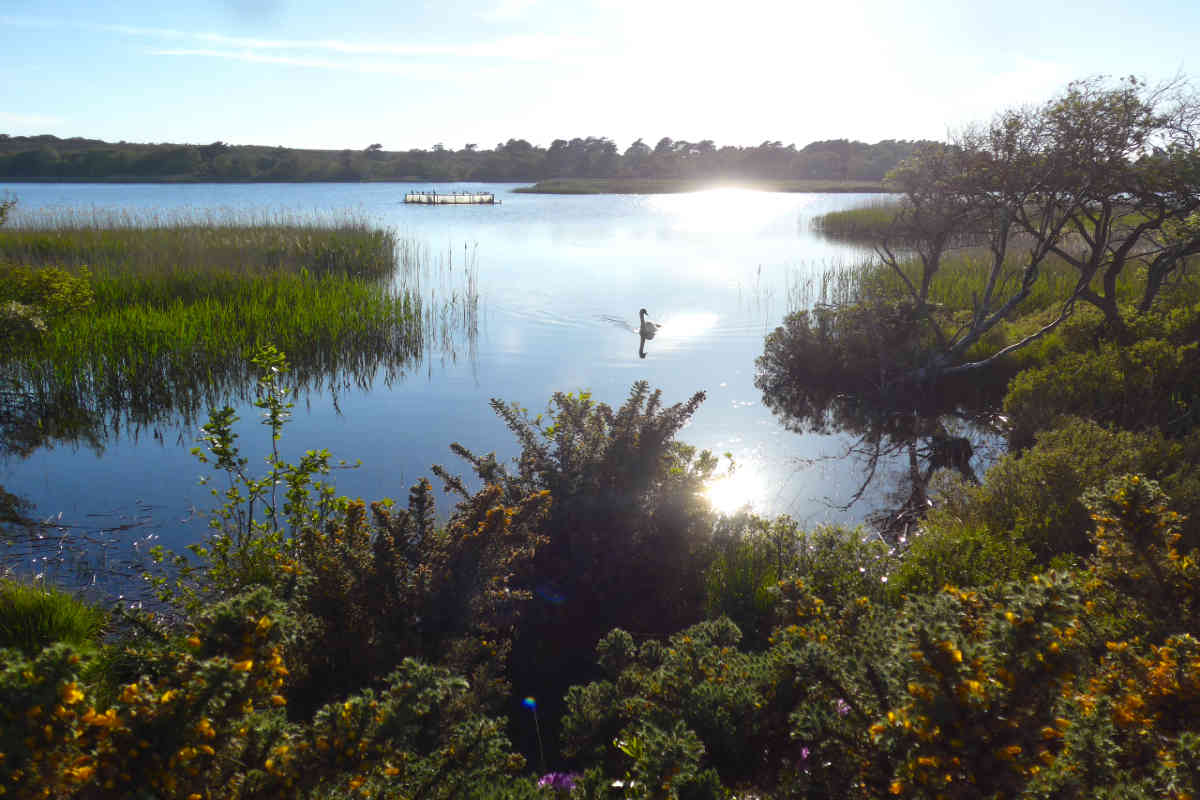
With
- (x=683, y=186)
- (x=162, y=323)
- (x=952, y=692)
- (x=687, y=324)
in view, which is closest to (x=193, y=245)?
(x=162, y=323)

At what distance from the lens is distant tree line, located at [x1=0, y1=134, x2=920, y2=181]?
81125 mm

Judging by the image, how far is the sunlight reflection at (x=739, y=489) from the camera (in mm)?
7156

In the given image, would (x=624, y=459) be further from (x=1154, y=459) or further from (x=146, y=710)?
(x=1154, y=459)

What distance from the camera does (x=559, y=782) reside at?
2994 mm

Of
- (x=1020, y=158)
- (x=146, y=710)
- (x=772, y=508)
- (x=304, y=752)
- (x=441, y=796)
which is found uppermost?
(x=1020, y=158)

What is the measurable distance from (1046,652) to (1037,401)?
7.43 meters

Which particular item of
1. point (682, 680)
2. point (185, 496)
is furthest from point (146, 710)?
point (185, 496)

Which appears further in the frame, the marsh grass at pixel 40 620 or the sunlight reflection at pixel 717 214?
the sunlight reflection at pixel 717 214

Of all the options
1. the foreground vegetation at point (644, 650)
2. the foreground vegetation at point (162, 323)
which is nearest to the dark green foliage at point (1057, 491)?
the foreground vegetation at point (644, 650)

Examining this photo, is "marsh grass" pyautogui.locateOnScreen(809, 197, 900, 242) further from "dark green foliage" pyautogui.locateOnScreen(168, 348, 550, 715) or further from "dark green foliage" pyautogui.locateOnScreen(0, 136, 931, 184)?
"dark green foliage" pyautogui.locateOnScreen(0, 136, 931, 184)

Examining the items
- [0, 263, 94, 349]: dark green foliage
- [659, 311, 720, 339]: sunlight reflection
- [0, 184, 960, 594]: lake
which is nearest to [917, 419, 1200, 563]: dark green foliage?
[0, 184, 960, 594]: lake

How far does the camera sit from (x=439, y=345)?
1408 cm

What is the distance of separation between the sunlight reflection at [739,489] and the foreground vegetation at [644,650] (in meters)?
1.42

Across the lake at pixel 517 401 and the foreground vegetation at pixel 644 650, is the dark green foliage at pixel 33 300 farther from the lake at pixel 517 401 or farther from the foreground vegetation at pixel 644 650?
the foreground vegetation at pixel 644 650
